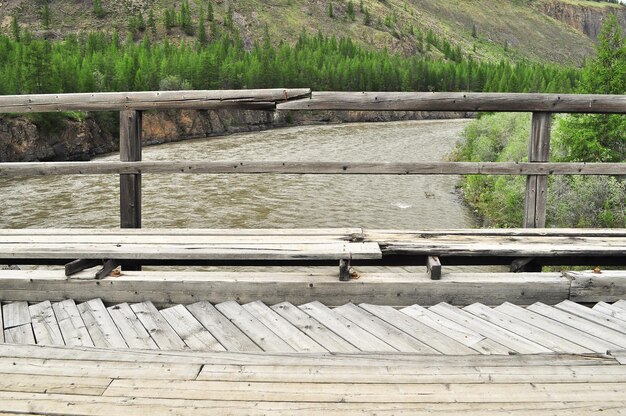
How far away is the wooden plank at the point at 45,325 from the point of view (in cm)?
355

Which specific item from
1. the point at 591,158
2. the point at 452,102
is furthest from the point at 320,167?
the point at 591,158

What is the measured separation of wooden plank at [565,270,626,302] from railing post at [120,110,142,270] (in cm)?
396

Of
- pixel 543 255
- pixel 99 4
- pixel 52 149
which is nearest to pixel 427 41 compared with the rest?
pixel 99 4

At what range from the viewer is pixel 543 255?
4.58 metres

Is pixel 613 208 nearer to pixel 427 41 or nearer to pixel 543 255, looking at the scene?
pixel 543 255

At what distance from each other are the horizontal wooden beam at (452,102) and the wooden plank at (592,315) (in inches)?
83.7

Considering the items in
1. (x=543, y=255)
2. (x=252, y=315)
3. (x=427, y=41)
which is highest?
(x=427, y=41)

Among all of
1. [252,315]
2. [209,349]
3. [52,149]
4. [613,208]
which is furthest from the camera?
[52,149]

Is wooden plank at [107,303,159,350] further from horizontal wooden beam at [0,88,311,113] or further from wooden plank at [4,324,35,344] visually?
horizontal wooden beam at [0,88,311,113]

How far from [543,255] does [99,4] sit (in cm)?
14829

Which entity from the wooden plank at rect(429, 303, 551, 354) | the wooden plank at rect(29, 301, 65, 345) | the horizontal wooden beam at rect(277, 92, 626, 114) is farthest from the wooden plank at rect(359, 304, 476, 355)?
the horizontal wooden beam at rect(277, 92, 626, 114)

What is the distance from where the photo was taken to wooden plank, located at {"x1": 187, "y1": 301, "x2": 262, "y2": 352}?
344 cm

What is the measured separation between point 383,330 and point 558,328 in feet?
3.91

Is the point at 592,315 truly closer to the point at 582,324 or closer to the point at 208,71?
the point at 582,324
